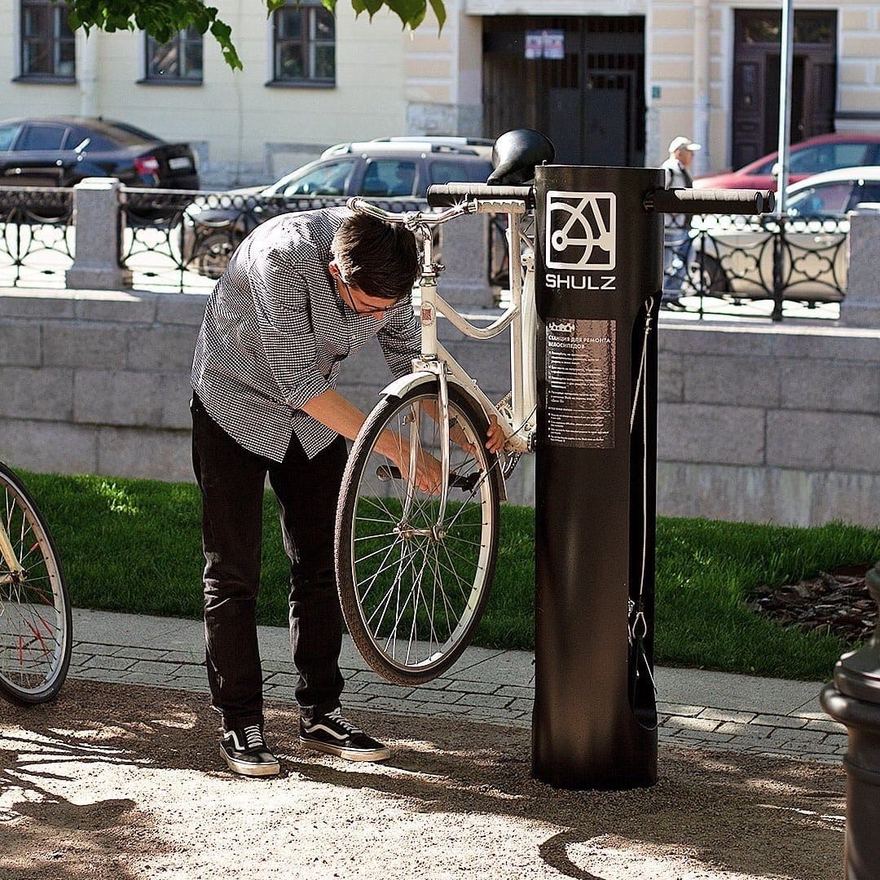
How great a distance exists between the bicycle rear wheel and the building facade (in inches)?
936

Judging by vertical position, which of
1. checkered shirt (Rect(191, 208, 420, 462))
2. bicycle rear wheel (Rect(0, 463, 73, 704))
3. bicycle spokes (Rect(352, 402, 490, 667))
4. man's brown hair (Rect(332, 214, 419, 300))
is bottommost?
bicycle rear wheel (Rect(0, 463, 73, 704))

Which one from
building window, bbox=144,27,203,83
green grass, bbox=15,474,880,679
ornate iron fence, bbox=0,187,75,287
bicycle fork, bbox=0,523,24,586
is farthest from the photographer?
building window, bbox=144,27,203,83

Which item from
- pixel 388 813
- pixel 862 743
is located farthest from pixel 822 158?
pixel 862 743

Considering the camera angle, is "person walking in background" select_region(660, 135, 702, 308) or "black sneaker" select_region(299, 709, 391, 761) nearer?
"black sneaker" select_region(299, 709, 391, 761)

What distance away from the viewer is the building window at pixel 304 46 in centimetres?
3112

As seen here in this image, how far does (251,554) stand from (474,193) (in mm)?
1170

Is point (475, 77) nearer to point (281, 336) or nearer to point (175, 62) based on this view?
point (175, 62)

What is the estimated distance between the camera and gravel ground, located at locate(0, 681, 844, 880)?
14.2ft

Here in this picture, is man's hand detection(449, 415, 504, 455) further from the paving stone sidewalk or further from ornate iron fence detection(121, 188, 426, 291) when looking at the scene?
ornate iron fence detection(121, 188, 426, 291)

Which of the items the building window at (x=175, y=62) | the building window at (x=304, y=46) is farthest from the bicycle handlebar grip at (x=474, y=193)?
the building window at (x=175, y=62)

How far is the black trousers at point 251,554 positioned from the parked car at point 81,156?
20.4 meters

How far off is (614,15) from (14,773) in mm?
26421

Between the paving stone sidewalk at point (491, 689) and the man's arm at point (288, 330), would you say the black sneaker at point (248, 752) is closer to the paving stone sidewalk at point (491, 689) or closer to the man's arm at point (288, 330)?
the paving stone sidewalk at point (491, 689)

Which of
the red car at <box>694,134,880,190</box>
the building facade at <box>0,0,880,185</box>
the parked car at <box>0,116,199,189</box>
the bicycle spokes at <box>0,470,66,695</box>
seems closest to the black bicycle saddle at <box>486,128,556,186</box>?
the bicycle spokes at <box>0,470,66,695</box>
